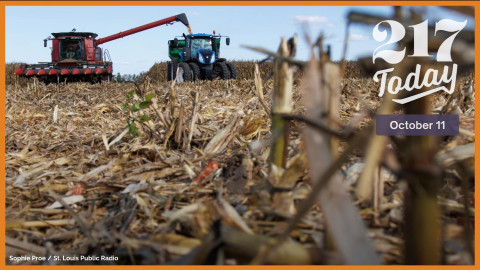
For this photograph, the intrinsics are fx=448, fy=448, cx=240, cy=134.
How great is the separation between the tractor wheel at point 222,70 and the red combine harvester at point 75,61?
3.36 metres

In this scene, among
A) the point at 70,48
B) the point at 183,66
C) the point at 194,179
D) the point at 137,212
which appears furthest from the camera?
the point at 70,48

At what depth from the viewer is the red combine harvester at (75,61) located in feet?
57.2

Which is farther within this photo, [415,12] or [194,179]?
[194,179]

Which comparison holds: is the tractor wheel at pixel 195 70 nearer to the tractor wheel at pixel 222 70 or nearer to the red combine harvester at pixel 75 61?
the tractor wheel at pixel 222 70

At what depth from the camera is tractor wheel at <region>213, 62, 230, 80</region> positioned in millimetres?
18828

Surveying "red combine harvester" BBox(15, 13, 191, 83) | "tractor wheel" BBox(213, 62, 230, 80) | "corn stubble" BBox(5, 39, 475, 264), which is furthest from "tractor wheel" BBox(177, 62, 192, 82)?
"corn stubble" BBox(5, 39, 475, 264)

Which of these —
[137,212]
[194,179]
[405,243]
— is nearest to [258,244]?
[405,243]

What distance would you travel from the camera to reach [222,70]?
62.8 ft

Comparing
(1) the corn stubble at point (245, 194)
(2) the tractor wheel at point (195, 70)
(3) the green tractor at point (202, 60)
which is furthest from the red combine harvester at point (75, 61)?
(1) the corn stubble at point (245, 194)

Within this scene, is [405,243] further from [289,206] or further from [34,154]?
[34,154]

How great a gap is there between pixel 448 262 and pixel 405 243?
0.26 meters

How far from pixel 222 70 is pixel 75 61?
20.2ft

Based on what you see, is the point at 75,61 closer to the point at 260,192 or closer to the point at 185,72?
the point at 185,72

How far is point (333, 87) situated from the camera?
959 millimetres
